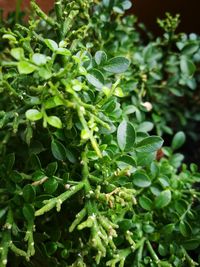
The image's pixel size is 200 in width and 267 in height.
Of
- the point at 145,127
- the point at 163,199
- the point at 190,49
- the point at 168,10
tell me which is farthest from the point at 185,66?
the point at 168,10

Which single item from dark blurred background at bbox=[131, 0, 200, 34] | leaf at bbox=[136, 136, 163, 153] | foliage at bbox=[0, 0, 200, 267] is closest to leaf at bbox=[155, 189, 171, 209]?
foliage at bbox=[0, 0, 200, 267]

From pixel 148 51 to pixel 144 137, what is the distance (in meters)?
0.30

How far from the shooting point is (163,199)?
78 centimetres

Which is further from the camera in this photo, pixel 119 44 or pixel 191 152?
pixel 191 152

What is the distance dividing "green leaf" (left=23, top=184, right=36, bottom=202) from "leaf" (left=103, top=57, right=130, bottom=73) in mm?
216

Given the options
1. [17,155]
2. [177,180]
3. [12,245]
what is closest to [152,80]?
[177,180]

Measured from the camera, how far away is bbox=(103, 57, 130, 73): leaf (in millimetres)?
666

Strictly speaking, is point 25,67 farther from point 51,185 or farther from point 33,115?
point 51,185

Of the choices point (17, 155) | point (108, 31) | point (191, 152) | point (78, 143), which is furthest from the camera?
point (191, 152)

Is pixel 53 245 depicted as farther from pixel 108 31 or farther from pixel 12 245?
pixel 108 31

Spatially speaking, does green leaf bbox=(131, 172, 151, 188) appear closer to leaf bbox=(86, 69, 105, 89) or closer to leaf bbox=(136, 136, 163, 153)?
leaf bbox=(136, 136, 163, 153)

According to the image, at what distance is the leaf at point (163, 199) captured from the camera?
0.77 metres

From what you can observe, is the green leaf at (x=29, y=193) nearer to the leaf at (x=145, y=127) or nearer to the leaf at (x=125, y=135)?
the leaf at (x=125, y=135)

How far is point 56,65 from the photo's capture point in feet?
2.25
